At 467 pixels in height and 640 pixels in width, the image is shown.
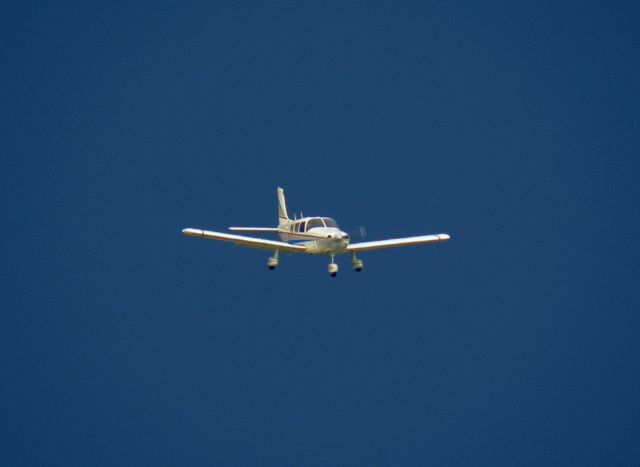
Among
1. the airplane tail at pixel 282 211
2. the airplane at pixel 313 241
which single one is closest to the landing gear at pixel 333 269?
the airplane at pixel 313 241

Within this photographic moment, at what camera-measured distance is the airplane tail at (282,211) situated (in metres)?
52.5

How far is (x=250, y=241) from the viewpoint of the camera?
46.7m

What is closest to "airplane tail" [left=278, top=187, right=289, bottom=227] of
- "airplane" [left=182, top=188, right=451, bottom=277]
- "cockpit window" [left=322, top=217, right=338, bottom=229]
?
"airplane" [left=182, top=188, right=451, bottom=277]

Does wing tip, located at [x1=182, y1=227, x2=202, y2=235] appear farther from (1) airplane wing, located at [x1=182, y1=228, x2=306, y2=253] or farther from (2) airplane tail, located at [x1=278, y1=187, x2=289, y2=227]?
(2) airplane tail, located at [x1=278, y1=187, x2=289, y2=227]

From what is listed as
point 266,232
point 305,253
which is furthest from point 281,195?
point 305,253

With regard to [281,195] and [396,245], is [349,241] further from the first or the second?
[281,195]

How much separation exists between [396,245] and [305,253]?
15.9ft

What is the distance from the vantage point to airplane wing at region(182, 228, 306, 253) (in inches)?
1774

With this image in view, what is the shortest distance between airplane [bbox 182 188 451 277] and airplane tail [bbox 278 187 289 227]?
1.54 metres

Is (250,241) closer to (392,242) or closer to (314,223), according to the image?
(314,223)

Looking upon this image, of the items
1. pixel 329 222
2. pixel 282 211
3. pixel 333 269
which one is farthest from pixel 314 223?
pixel 282 211

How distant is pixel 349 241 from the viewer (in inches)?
1850

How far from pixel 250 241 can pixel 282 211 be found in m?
6.99

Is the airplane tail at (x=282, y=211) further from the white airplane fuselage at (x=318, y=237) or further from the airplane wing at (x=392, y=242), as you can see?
the airplane wing at (x=392, y=242)
